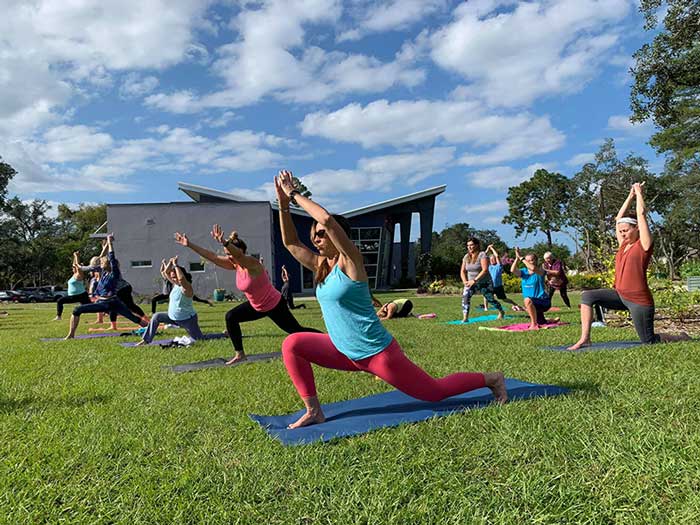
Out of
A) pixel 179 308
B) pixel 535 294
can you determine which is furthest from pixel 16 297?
pixel 535 294

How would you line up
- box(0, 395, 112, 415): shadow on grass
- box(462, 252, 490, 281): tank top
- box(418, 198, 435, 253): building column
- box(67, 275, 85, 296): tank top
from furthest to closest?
1. box(418, 198, 435, 253): building column
2. box(67, 275, 85, 296): tank top
3. box(462, 252, 490, 281): tank top
4. box(0, 395, 112, 415): shadow on grass

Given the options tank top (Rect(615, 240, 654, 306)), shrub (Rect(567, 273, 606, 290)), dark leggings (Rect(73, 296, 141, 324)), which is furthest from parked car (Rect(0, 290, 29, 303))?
tank top (Rect(615, 240, 654, 306))

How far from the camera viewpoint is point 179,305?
330 inches

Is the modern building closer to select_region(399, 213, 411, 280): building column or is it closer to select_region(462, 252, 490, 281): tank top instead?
select_region(399, 213, 411, 280): building column

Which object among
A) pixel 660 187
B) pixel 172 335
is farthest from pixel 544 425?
pixel 660 187

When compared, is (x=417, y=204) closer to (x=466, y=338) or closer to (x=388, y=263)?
(x=388, y=263)

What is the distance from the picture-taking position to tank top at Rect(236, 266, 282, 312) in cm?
651

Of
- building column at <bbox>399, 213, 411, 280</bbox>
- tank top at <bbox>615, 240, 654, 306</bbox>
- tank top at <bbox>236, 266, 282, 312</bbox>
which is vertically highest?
building column at <bbox>399, 213, 411, 280</bbox>

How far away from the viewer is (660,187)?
4069cm

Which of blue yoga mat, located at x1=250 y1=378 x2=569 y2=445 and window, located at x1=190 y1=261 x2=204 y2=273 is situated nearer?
blue yoga mat, located at x1=250 y1=378 x2=569 y2=445

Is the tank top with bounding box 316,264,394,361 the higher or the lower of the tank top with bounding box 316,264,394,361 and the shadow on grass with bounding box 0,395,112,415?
the higher

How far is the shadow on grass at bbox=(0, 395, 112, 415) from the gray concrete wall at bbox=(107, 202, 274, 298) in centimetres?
2478

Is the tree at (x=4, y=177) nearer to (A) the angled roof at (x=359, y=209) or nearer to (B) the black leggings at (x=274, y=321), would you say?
(A) the angled roof at (x=359, y=209)

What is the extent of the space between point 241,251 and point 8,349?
5112mm
